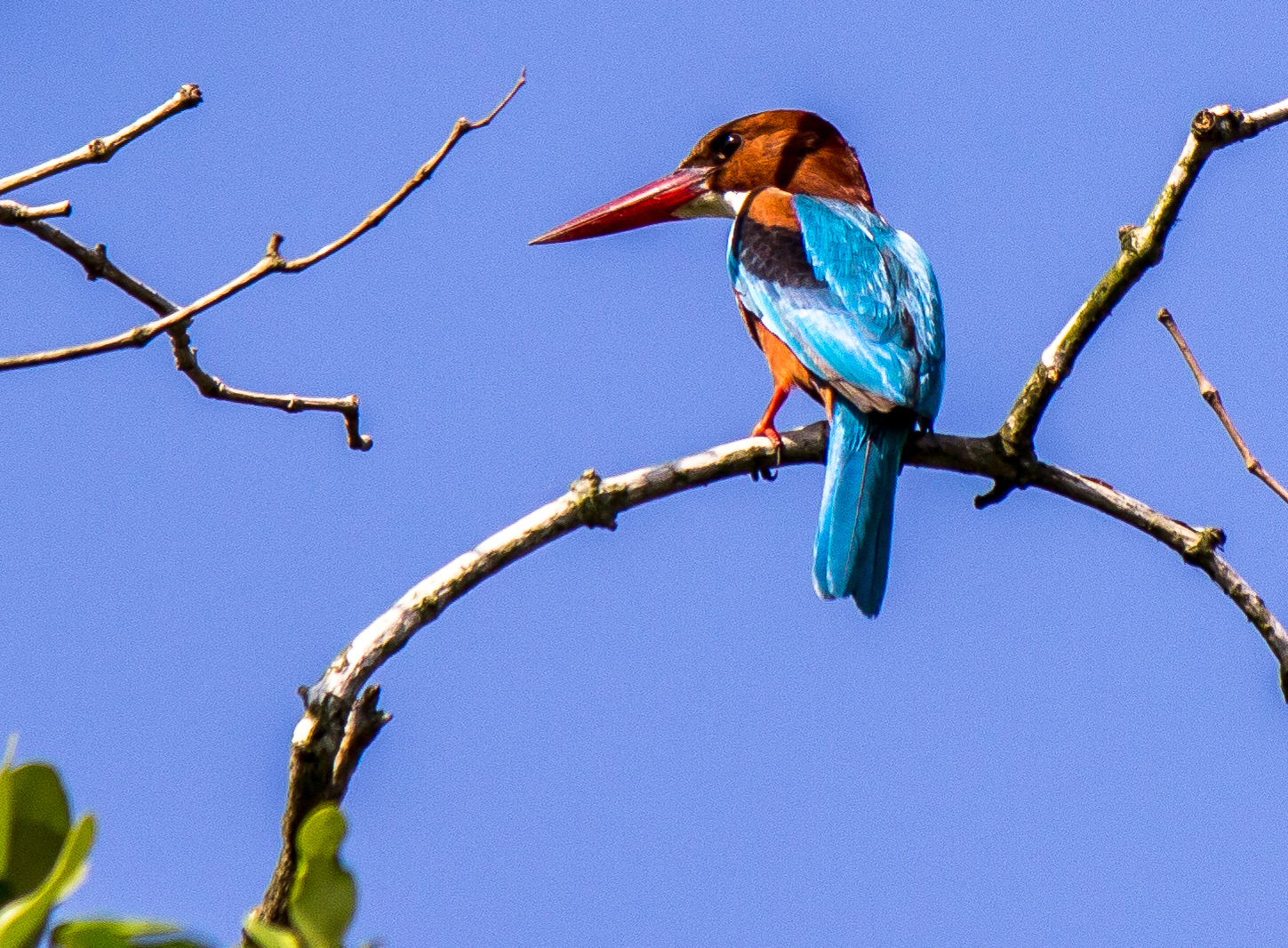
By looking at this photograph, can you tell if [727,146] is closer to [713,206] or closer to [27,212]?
[713,206]

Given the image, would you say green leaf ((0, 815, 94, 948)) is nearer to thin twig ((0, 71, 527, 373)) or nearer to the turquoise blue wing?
thin twig ((0, 71, 527, 373))

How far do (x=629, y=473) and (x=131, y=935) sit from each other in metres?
1.71

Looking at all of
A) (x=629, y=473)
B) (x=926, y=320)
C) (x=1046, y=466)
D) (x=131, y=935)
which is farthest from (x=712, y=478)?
(x=131, y=935)

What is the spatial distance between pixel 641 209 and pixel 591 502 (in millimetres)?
2791

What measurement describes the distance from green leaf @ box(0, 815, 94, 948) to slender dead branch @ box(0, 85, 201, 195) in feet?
4.44

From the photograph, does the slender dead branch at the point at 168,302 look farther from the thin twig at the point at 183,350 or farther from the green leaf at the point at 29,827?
the green leaf at the point at 29,827

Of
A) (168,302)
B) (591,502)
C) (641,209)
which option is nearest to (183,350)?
(168,302)

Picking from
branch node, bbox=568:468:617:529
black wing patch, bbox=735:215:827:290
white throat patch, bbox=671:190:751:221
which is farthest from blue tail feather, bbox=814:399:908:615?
white throat patch, bbox=671:190:751:221

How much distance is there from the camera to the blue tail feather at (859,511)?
3699 mm

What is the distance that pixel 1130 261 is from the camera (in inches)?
115

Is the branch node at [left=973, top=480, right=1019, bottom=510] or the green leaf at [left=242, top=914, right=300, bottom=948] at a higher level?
the branch node at [left=973, top=480, right=1019, bottom=510]

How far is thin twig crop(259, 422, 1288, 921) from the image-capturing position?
2.14m

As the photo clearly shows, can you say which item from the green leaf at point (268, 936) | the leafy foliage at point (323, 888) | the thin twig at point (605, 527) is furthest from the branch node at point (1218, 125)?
the green leaf at point (268, 936)

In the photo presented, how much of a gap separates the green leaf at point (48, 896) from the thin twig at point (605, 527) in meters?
0.85
